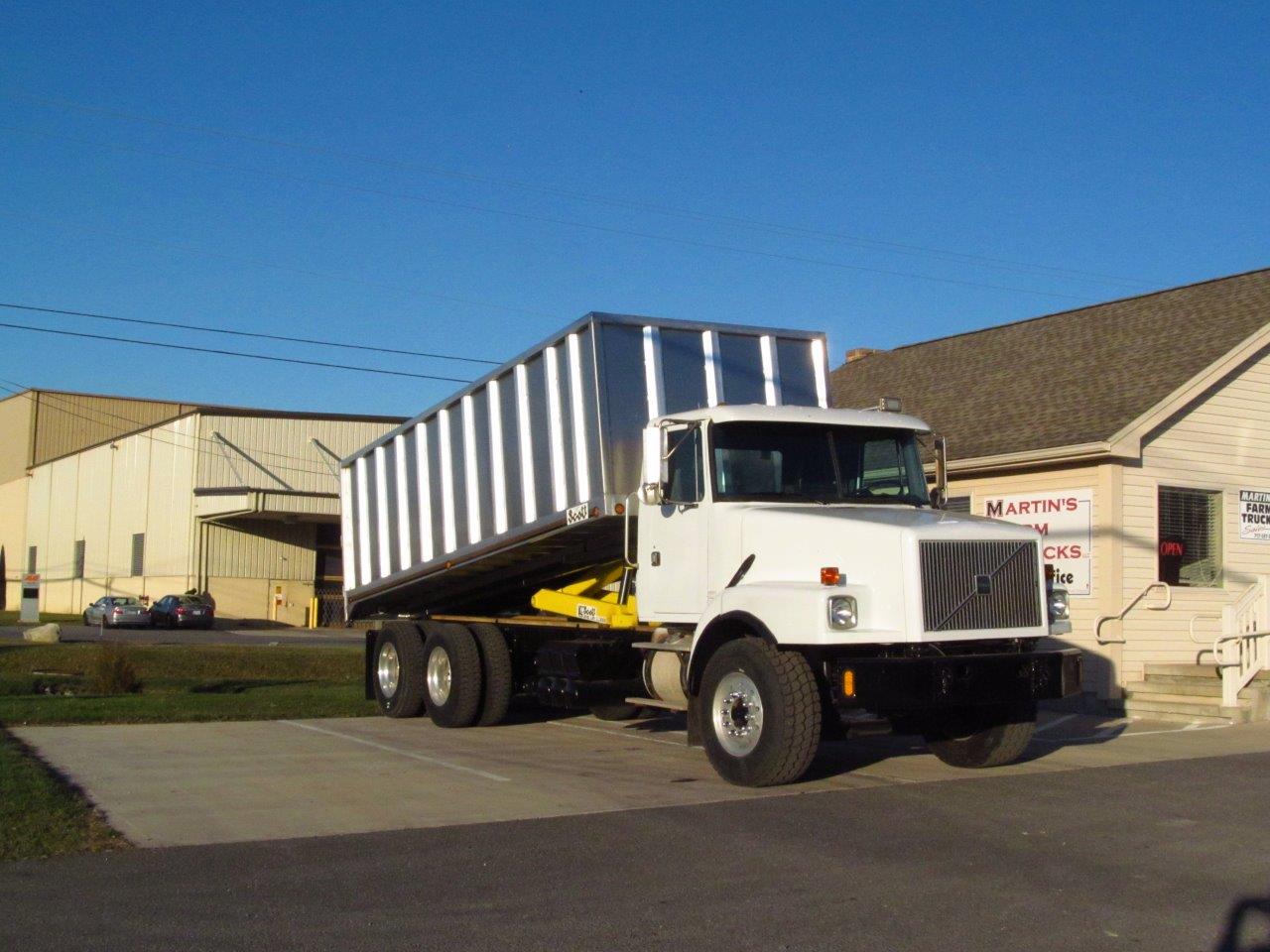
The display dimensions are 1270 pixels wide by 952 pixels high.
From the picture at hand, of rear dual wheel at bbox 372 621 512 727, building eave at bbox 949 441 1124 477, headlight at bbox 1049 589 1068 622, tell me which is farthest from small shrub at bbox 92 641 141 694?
headlight at bbox 1049 589 1068 622

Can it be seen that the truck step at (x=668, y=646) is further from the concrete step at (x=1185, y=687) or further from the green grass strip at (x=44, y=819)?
the concrete step at (x=1185, y=687)

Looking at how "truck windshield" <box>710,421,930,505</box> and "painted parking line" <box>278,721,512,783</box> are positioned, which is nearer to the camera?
"truck windshield" <box>710,421,930,505</box>

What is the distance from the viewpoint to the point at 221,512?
5109cm

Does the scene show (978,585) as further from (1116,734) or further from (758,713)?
(1116,734)

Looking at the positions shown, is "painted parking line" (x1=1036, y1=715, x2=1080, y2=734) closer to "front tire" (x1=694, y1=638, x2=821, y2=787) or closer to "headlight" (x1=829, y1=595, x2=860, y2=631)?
"front tire" (x1=694, y1=638, x2=821, y2=787)

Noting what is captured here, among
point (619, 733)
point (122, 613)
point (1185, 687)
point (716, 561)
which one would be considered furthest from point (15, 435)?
point (716, 561)

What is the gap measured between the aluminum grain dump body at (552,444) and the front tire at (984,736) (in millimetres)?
3233

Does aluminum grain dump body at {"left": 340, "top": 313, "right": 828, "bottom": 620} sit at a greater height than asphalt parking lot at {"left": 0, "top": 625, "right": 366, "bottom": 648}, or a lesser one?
greater

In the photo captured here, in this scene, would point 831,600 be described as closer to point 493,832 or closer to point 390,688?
point 493,832

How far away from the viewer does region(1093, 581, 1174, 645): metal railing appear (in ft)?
53.2

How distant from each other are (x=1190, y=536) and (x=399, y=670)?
395 inches

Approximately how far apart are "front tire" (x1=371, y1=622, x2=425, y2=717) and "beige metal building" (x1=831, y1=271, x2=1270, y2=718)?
24.4ft

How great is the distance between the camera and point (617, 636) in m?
12.2

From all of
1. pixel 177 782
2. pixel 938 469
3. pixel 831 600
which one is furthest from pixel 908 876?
pixel 177 782
